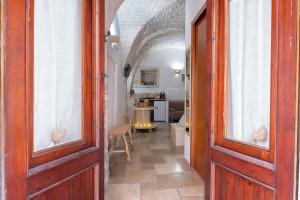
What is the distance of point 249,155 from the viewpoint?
1171 millimetres

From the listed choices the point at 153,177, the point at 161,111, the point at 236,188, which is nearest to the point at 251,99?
the point at 236,188

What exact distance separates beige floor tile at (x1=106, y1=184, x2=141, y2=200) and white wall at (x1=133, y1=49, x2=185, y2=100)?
740 cm

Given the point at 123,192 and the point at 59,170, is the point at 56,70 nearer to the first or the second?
the point at 59,170

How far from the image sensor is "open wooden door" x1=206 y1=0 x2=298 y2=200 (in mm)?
934

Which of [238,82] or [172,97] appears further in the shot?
[172,97]

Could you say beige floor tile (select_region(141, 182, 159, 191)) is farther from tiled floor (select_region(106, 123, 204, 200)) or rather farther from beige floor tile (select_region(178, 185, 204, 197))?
beige floor tile (select_region(178, 185, 204, 197))

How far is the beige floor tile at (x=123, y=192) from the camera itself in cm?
227

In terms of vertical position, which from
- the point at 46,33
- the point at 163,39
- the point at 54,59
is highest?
the point at 163,39

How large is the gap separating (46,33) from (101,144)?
2.57 feet

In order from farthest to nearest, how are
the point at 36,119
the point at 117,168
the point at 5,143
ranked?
the point at 117,168
the point at 36,119
the point at 5,143

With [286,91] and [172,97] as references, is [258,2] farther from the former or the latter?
[172,97]

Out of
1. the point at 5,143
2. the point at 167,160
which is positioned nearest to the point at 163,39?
the point at 167,160

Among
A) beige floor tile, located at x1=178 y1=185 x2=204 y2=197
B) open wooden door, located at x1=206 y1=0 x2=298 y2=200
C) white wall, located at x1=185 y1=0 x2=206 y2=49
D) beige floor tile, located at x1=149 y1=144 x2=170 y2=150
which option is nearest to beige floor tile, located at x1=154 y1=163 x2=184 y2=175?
beige floor tile, located at x1=178 y1=185 x2=204 y2=197

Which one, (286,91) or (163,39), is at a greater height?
(163,39)
